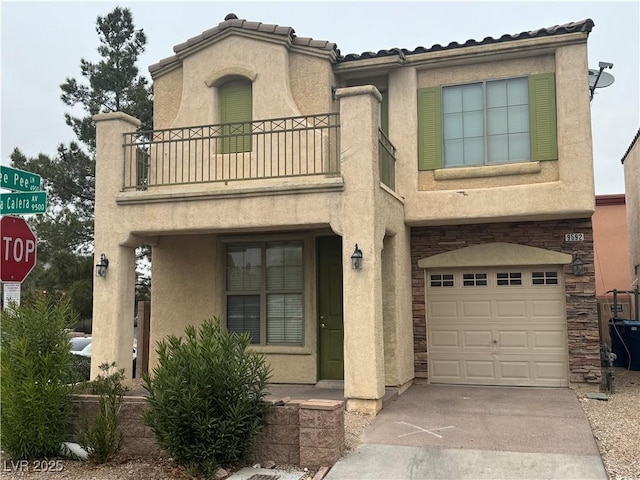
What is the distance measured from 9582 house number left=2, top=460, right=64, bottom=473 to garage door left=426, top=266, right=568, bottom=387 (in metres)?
6.76

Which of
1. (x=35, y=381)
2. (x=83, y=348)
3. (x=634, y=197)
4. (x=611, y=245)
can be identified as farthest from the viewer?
(x=611, y=245)

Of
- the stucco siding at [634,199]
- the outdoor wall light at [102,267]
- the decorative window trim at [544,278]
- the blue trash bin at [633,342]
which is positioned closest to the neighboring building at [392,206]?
the decorative window trim at [544,278]

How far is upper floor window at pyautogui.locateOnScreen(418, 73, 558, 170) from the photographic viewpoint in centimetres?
1035

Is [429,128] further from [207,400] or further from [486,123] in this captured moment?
[207,400]

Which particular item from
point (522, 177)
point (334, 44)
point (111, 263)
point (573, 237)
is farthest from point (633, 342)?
point (111, 263)

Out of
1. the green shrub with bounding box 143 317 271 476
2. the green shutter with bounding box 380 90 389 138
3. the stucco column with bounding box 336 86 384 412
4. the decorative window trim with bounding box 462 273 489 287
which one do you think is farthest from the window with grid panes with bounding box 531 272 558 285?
the green shrub with bounding box 143 317 271 476

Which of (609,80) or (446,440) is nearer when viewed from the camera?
(446,440)

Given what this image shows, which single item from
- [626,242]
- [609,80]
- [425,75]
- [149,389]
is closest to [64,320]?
[149,389]

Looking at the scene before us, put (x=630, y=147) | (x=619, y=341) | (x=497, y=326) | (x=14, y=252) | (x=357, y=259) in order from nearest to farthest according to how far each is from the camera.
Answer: (x=14, y=252) < (x=357, y=259) < (x=497, y=326) < (x=619, y=341) < (x=630, y=147)

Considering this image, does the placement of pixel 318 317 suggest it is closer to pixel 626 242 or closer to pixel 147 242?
pixel 147 242

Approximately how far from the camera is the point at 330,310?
1095 cm

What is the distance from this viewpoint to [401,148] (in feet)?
35.8

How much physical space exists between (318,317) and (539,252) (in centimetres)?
410

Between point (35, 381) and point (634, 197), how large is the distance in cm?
1446
